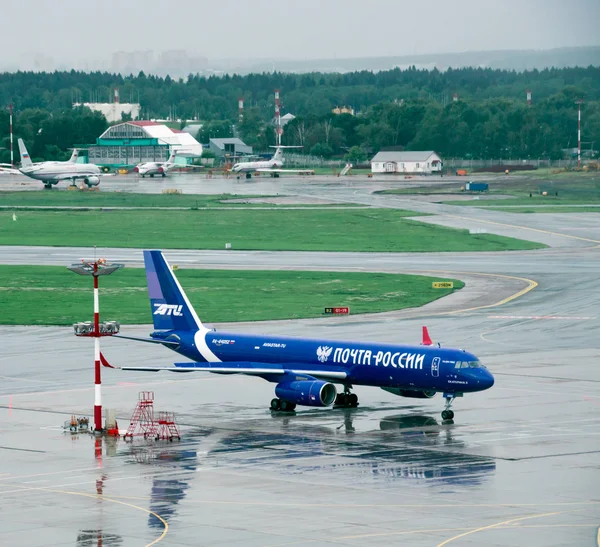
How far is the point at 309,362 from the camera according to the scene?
64062 mm

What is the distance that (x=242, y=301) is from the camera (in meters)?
108

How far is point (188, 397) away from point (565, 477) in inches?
1063

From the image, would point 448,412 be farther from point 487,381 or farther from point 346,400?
point 346,400

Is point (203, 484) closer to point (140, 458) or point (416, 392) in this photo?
point (140, 458)

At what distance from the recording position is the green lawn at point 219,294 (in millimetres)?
100625

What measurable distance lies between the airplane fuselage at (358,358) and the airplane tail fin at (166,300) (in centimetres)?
53

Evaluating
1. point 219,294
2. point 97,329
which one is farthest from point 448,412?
point 219,294

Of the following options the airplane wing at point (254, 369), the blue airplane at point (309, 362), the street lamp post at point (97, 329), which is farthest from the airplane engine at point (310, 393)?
the street lamp post at point (97, 329)

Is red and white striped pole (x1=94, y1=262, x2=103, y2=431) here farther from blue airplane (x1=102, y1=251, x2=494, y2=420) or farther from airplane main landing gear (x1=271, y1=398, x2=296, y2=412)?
airplane main landing gear (x1=271, y1=398, x2=296, y2=412)

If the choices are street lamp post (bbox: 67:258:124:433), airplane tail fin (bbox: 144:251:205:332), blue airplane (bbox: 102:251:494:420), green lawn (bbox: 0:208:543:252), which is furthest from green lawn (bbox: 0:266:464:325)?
street lamp post (bbox: 67:258:124:433)

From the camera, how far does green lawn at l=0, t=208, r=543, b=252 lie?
159 m

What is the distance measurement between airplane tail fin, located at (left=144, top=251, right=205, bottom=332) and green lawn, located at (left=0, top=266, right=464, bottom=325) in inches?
1053

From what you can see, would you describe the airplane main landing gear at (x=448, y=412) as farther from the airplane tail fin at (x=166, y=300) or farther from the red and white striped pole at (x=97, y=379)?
the red and white striped pole at (x=97, y=379)

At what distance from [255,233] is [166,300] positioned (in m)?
106
